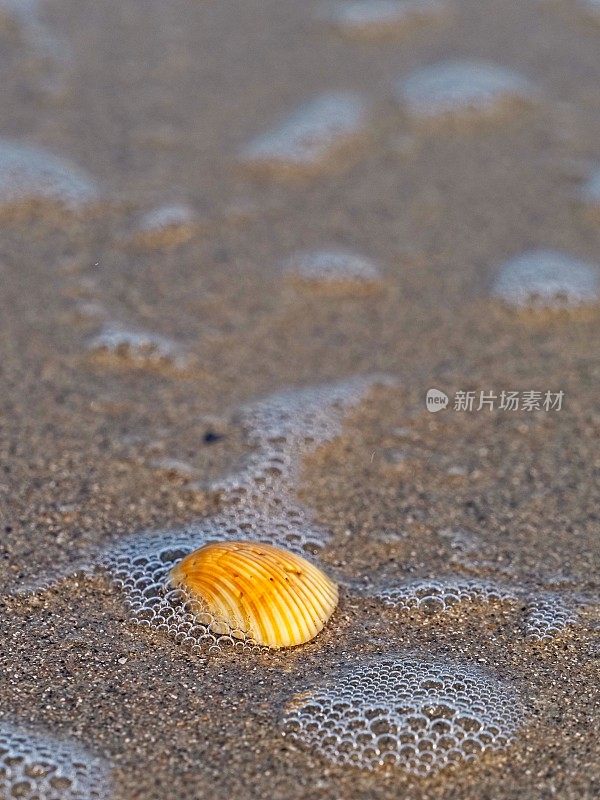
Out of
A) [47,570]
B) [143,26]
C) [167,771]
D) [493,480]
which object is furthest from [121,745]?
[143,26]

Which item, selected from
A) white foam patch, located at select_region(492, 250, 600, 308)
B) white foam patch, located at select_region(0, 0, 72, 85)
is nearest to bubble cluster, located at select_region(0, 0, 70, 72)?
white foam patch, located at select_region(0, 0, 72, 85)

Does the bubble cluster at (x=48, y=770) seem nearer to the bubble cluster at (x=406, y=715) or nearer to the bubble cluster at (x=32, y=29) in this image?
the bubble cluster at (x=406, y=715)

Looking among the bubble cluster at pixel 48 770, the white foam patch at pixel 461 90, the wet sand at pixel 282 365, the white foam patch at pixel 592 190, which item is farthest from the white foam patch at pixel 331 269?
the bubble cluster at pixel 48 770

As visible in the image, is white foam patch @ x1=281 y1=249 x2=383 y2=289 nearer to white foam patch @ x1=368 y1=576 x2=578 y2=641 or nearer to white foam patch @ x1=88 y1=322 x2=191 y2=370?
white foam patch @ x1=88 y1=322 x2=191 y2=370

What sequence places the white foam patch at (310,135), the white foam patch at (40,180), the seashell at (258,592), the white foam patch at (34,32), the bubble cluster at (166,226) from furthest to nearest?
the white foam patch at (34,32) → the white foam patch at (310,135) → the white foam patch at (40,180) → the bubble cluster at (166,226) → the seashell at (258,592)

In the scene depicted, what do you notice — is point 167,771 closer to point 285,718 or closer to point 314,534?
point 285,718

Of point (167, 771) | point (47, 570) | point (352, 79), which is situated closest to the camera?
point (167, 771)
